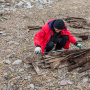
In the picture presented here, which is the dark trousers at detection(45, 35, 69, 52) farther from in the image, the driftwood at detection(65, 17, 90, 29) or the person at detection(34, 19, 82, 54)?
the driftwood at detection(65, 17, 90, 29)

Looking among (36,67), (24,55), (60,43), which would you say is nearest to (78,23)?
(60,43)

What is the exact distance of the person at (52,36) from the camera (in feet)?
14.1

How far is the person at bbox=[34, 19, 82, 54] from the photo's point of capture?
169 inches

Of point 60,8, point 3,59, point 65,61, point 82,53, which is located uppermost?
point 82,53

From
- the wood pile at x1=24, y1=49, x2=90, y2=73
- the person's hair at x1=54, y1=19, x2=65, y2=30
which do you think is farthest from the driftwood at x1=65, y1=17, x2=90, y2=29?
the person's hair at x1=54, y1=19, x2=65, y2=30

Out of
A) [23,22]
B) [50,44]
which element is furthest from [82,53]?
[23,22]

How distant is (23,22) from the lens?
341 inches

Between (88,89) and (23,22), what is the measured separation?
20.0 ft

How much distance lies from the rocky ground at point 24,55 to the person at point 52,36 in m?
0.70

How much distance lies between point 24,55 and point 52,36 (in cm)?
123

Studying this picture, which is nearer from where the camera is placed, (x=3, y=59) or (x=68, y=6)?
(x=3, y=59)

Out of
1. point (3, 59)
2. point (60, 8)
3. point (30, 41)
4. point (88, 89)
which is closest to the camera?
point (88, 89)

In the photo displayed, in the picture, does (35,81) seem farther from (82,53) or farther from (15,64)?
(82,53)

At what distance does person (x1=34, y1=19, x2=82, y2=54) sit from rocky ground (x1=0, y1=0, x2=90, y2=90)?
697 mm
